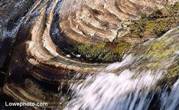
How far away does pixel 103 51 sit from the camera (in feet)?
26.7

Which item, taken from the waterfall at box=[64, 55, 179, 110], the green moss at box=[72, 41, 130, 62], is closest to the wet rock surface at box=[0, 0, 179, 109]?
the green moss at box=[72, 41, 130, 62]

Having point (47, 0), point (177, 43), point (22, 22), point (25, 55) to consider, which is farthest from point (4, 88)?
point (177, 43)

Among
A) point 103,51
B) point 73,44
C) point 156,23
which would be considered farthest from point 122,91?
point 156,23

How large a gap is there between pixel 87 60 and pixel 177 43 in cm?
158

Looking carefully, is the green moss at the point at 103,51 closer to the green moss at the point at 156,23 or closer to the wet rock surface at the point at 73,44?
the wet rock surface at the point at 73,44

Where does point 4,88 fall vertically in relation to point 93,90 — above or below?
above

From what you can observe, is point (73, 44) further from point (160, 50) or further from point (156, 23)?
point (160, 50)

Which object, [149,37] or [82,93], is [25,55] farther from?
[149,37]

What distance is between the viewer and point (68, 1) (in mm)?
9523

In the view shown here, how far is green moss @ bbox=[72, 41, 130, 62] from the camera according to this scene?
26.1ft

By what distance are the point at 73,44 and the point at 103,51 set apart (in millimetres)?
649

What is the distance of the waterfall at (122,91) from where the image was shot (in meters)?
6.59

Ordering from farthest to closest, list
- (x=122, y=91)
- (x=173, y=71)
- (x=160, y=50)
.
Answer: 1. (x=160, y=50)
2. (x=122, y=91)
3. (x=173, y=71)

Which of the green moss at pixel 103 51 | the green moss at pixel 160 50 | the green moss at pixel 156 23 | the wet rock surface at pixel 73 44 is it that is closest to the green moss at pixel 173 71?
the wet rock surface at pixel 73 44
